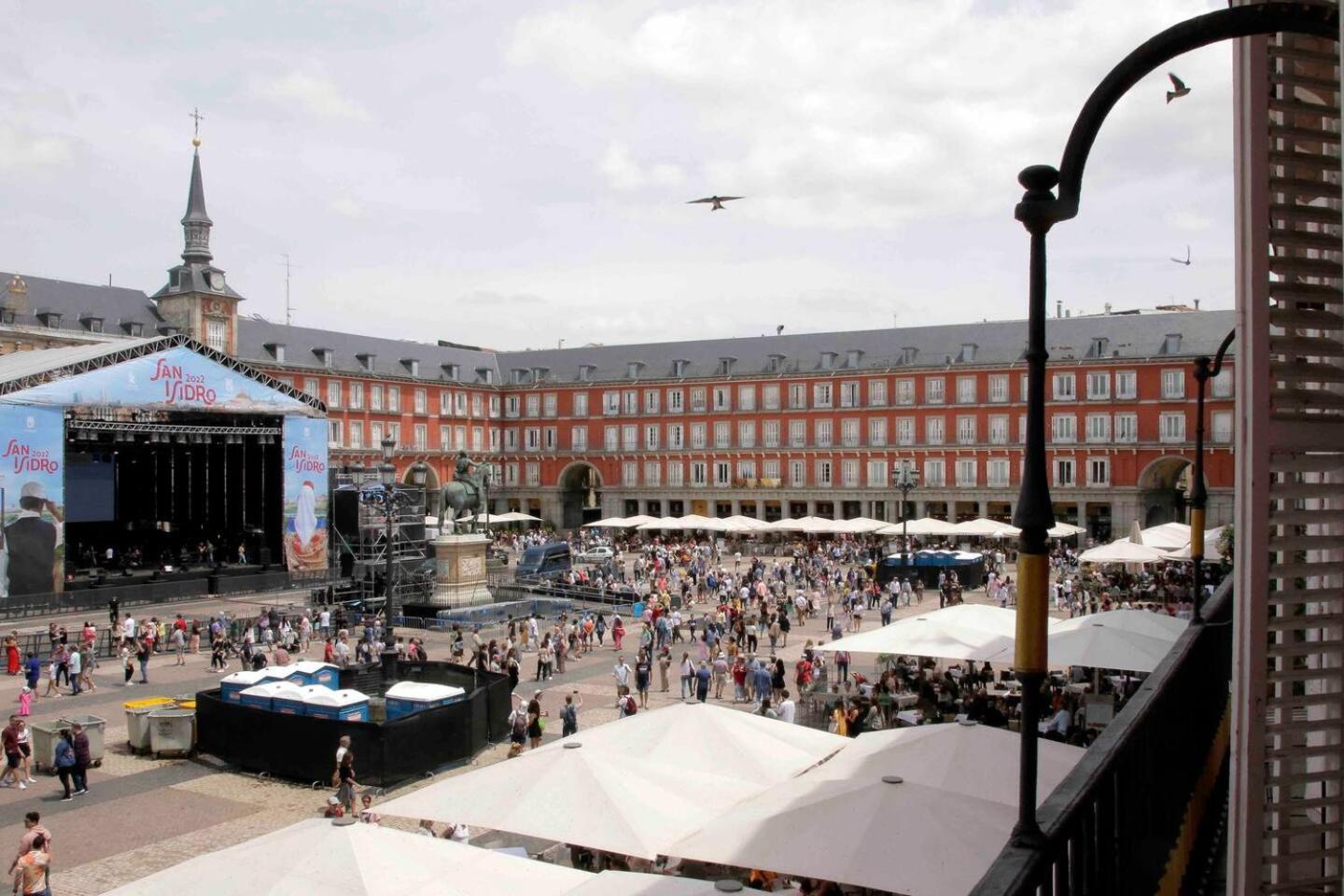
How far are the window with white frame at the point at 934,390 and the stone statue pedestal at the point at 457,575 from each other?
33.8 m

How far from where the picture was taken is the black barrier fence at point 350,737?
15.6 metres

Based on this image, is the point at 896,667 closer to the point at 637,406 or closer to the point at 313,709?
the point at 313,709

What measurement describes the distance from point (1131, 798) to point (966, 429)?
56876 mm

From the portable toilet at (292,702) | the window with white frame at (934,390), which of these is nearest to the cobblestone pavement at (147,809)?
the portable toilet at (292,702)

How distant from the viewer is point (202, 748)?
57.1ft

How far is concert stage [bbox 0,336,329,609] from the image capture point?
3431cm

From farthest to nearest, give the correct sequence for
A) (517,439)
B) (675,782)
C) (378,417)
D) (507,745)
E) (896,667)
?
1. (517,439)
2. (378,417)
3. (896,667)
4. (507,745)
5. (675,782)

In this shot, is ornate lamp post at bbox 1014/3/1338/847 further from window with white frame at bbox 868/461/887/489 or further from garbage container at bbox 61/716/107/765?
window with white frame at bbox 868/461/887/489

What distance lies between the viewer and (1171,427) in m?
54.7

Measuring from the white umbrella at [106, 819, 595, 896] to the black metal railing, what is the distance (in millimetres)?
4668

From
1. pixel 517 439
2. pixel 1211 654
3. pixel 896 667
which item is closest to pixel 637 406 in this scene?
pixel 517 439

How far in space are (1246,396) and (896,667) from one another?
18.3 m

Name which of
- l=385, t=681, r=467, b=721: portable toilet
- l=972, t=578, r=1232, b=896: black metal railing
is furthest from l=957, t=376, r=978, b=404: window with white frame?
l=972, t=578, r=1232, b=896: black metal railing

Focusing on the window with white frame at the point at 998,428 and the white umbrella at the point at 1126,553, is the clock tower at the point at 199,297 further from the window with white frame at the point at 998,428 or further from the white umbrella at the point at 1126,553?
the white umbrella at the point at 1126,553
